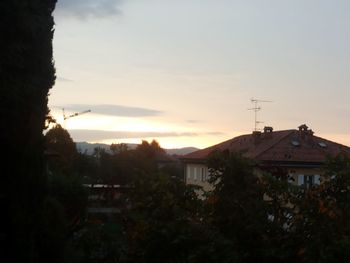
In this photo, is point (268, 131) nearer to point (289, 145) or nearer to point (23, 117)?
point (289, 145)

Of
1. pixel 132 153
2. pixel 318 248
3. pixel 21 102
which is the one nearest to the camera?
pixel 318 248

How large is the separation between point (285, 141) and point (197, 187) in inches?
1488

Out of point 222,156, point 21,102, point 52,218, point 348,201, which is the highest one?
point 21,102

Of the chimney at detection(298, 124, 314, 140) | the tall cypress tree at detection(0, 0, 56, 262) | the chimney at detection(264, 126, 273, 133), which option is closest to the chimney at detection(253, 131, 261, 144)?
the chimney at detection(264, 126, 273, 133)

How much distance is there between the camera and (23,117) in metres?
12.3

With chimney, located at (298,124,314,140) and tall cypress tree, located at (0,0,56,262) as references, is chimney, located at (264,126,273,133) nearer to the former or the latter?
chimney, located at (298,124,314,140)

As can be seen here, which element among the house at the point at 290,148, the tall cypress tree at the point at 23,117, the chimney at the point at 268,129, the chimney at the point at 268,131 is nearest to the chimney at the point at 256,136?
the house at the point at 290,148

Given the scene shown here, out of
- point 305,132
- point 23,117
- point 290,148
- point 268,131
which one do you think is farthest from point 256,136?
point 23,117

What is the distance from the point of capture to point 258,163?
713 centimetres

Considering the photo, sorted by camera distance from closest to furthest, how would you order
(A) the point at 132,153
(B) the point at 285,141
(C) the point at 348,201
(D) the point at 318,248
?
(D) the point at 318,248 → (C) the point at 348,201 → (B) the point at 285,141 → (A) the point at 132,153

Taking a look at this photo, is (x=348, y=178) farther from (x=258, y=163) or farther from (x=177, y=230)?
(x=177, y=230)

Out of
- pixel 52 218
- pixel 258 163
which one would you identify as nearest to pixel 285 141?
pixel 52 218

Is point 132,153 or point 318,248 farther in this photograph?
point 132,153

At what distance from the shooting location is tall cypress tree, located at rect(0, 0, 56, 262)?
11625 millimetres
